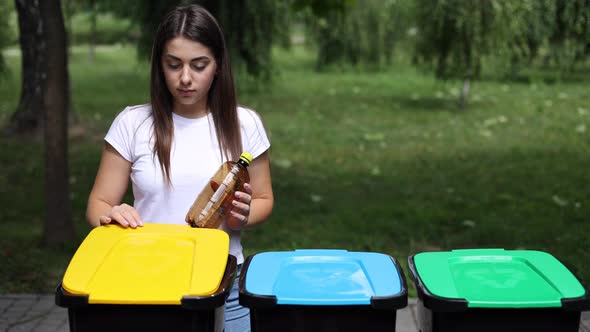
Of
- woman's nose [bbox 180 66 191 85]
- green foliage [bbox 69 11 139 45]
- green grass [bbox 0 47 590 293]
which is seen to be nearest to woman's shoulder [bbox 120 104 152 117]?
woman's nose [bbox 180 66 191 85]

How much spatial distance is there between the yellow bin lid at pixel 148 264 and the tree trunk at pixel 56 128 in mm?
2930

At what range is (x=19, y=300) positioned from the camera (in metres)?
4.25

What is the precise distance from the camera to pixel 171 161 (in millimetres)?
2338

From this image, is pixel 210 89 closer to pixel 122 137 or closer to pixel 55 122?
pixel 122 137

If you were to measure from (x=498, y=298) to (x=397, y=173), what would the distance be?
5.90 meters

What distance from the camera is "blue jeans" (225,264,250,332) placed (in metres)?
2.30

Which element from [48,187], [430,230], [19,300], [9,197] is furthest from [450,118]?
[19,300]

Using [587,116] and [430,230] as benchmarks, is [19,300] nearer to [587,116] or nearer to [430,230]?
[430,230]

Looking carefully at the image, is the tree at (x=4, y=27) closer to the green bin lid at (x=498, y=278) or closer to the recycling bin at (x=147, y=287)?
the recycling bin at (x=147, y=287)

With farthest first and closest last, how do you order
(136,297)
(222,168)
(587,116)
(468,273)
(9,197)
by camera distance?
(587,116)
(9,197)
(222,168)
(468,273)
(136,297)

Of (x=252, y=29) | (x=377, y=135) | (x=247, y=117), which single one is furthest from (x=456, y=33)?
(x=247, y=117)

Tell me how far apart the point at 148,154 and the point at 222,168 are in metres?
0.24

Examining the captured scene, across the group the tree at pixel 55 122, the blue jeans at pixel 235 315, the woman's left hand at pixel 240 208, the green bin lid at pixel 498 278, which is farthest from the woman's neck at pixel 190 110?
the tree at pixel 55 122

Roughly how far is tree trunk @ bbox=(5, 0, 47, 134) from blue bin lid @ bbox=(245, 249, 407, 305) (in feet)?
21.5
